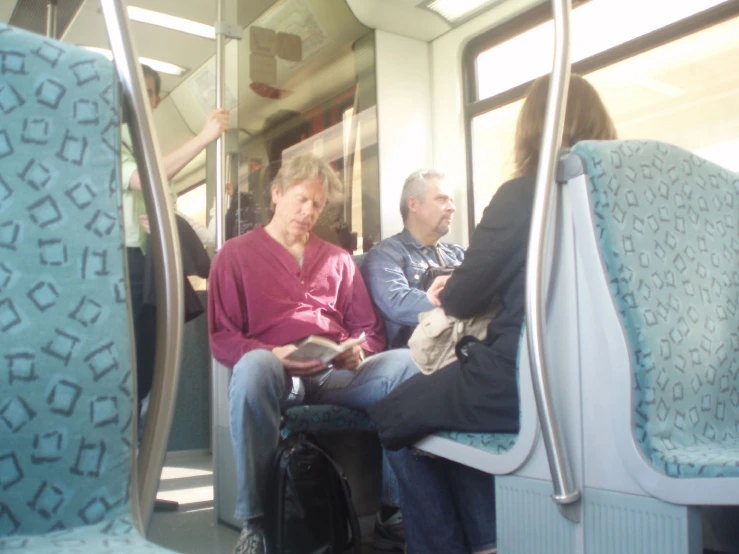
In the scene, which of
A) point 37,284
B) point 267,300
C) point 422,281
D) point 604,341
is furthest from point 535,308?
point 422,281

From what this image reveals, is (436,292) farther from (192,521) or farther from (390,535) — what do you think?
(192,521)

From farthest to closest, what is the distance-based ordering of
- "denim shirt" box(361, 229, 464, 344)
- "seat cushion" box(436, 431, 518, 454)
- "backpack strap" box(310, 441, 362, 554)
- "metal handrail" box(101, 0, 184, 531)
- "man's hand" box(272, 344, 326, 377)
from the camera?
"denim shirt" box(361, 229, 464, 344)
"man's hand" box(272, 344, 326, 377)
"backpack strap" box(310, 441, 362, 554)
"seat cushion" box(436, 431, 518, 454)
"metal handrail" box(101, 0, 184, 531)

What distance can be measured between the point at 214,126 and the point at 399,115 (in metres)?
2.06

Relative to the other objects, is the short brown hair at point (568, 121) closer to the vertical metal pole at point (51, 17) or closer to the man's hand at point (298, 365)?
the man's hand at point (298, 365)

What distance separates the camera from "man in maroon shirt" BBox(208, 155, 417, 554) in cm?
206

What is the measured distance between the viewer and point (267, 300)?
7.97 feet

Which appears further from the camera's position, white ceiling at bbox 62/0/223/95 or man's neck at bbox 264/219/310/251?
white ceiling at bbox 62/0/223/95

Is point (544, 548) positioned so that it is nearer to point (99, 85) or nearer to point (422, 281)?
point (99, 85)

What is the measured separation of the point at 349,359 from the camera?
7.67 feet

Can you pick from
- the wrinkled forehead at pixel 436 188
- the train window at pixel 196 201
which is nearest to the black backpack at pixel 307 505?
the wrinkled forehead at pixel 436 188

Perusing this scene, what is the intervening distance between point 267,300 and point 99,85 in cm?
175

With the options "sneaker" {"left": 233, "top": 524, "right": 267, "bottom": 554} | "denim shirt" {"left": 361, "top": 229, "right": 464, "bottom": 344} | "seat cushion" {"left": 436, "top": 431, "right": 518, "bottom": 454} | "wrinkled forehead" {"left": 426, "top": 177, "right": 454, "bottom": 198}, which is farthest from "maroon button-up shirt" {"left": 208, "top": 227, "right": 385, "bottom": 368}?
"seat cushion" {"left": 436, "top": 431, "right": 518, "bottom": 454}

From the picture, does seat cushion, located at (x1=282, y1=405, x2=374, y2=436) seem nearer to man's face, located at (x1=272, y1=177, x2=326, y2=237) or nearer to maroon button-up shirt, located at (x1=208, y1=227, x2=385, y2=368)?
maroon button-up shirt, located at (x1=208, y1=227, x2=385, y2=368)

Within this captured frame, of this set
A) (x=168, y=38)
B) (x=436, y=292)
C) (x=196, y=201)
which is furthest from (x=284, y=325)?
(x=168, y=38)
